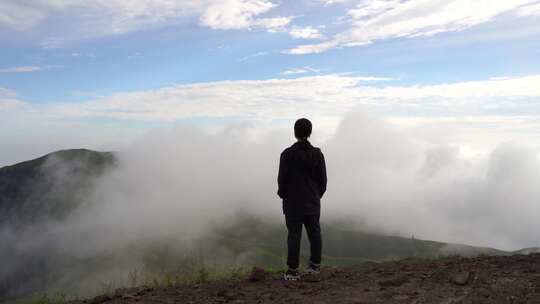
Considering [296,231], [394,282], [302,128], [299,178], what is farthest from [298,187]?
[394,282]

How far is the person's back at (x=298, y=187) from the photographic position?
875 centimetres

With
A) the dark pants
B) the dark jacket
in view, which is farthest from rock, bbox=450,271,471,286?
the dark jacket

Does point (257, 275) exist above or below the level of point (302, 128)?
below

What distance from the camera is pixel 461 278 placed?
752 cm

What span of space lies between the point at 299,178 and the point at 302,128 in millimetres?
944

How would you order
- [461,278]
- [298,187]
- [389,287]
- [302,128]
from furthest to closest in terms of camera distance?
[298,187] < [302,128] < [389,287] < [461,278]

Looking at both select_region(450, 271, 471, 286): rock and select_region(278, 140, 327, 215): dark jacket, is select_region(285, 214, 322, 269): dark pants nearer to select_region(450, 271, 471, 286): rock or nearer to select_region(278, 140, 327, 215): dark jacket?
select_region(278, 140, 327, 215): dark jacket

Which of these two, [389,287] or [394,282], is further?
[394,282]

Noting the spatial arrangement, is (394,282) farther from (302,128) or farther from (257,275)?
(302,128)

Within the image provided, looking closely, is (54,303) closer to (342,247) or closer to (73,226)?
(342,247)

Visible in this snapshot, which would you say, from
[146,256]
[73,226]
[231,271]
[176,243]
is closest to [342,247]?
[176,243]

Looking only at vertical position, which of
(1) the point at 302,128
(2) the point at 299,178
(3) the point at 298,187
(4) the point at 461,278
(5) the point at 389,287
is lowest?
(5) the point at 389,287

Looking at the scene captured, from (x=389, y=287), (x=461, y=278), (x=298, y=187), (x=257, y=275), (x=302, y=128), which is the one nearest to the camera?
(x=461, y=278)

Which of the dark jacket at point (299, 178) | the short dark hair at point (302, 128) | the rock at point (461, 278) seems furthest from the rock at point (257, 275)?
the rock at point (461, 278)
